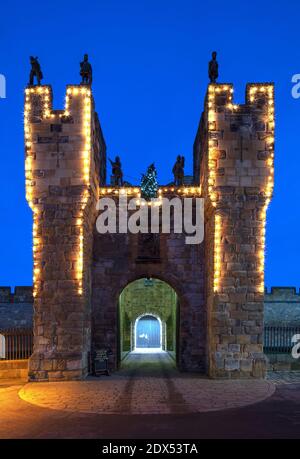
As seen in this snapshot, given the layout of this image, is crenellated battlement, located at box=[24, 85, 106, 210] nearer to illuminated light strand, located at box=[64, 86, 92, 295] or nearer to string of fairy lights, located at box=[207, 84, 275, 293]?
illuminated light strand, located at box=[64, 86, 92, 295]

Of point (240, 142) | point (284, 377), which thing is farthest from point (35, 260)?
point (284, 377)

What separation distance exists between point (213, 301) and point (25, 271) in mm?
172341

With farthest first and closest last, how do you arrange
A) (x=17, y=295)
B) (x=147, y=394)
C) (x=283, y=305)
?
(x=283, y=305), (x=17, y=295), (x=147, y=394)

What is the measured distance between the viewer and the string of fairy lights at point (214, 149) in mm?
14320

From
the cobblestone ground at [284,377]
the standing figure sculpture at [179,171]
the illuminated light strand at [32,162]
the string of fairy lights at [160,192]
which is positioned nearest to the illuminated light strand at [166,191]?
the string of fairy lights at [160,192]

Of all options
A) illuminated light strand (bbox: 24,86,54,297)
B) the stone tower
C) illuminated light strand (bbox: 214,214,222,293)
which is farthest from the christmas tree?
illuminated light strand (bbox: 24,86,54,297)

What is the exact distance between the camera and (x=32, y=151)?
575 inches

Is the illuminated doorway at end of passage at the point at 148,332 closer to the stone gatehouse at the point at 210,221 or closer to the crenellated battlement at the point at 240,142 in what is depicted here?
the stone gatehouse at the point at 210,221

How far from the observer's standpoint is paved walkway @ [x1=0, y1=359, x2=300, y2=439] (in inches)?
322

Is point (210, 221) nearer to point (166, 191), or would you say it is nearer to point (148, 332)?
point (166, 191)

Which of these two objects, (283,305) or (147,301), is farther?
(147,301)

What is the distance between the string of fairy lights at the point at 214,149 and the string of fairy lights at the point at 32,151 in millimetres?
3884

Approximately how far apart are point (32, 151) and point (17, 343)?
658 centimetres

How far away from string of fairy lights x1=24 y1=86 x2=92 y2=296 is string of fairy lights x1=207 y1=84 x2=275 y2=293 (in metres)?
3.88
